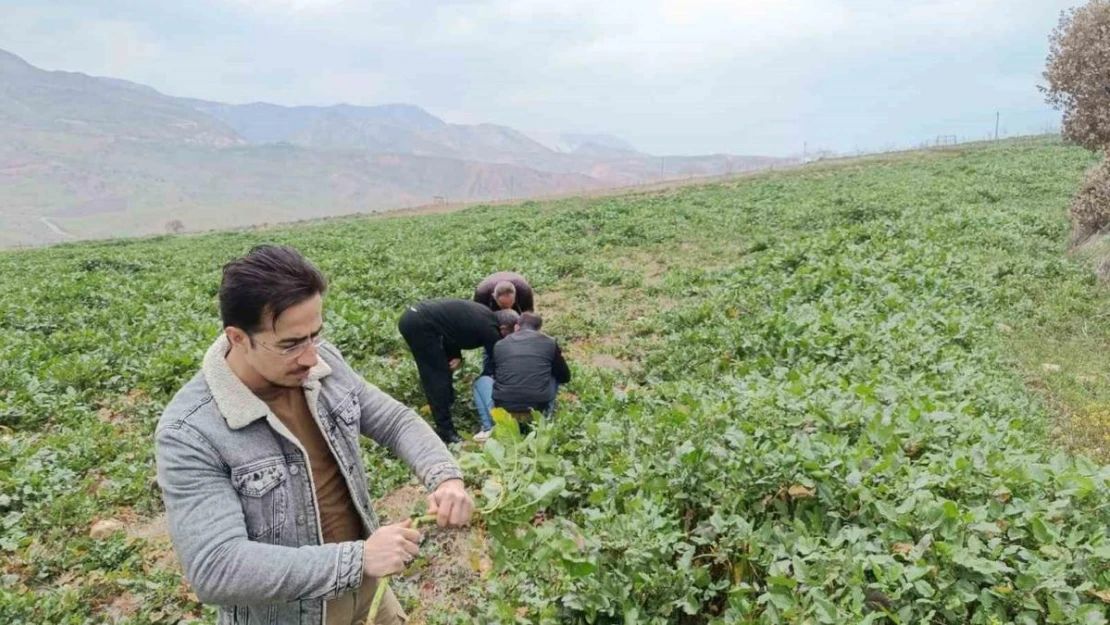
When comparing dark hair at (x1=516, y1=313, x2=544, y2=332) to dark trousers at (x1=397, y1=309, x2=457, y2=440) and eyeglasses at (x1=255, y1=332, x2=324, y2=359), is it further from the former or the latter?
eyeglasses at (x1=255, y1=332, x2=324, y2=359)

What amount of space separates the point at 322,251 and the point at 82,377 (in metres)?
10.6

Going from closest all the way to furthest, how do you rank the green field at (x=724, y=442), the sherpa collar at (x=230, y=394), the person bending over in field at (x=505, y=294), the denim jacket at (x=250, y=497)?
the denim jacket at (x=250, y=497) → the sherpa collar at (x=230, y=394) → the green field at (x=724, y=442) → the person bending over in field at (x=505, y=294)

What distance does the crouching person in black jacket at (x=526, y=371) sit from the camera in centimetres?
629

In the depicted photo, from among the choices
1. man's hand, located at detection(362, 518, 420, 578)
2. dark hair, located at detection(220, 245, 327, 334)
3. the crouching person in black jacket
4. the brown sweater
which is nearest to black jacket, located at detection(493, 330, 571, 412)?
the crouching person in black jacket

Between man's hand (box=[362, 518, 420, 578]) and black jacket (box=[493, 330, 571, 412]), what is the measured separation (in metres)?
4.03

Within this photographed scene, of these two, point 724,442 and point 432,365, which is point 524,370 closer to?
point 432,365

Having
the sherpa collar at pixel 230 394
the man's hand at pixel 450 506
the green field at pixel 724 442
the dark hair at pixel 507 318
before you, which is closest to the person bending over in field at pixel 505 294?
the dark hair at pixel 507 318

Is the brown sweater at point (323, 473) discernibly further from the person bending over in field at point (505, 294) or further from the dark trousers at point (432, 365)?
the person bending over in field at point (505, 294)

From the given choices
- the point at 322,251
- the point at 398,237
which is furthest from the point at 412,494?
the point at 398,237

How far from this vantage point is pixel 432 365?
680 cm

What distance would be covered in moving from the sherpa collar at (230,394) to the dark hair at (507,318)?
476cm

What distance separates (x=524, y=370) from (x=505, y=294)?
128cm

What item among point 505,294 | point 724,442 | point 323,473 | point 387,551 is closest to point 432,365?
point 505,294

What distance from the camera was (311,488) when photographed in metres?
2.36
